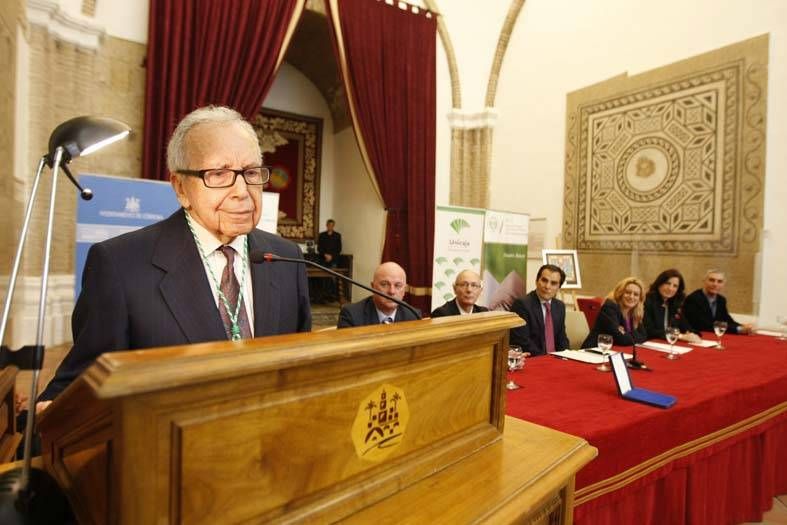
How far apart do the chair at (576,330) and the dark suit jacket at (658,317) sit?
1.67 ft

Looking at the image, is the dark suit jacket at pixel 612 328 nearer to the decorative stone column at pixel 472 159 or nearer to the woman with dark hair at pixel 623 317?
the woman with dark hair at pixel 623 317

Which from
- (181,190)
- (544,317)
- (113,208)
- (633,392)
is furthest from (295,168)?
(181,190)

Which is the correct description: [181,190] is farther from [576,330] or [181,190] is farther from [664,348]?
[576,330]

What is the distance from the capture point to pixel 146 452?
54cm

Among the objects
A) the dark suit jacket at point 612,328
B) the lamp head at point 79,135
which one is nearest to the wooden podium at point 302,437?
the lamp head at point 79,135

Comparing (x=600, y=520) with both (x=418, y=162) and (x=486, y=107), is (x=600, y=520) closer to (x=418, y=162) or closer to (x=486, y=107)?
(x=418, y=162)

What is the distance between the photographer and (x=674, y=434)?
1831mm

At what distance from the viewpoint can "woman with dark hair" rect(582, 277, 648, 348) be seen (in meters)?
3.45

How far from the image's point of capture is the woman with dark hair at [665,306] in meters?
4.01

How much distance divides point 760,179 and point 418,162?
3697mm

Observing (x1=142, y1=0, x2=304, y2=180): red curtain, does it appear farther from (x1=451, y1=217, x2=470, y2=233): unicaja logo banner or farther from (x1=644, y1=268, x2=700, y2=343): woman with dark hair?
(x1=644, y1=268, x2=700, y2=343): woman with dark hair

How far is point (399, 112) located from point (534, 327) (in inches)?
147

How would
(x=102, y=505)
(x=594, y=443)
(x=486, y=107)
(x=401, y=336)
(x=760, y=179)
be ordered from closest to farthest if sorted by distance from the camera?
(x=102, y=505) → (x=401, y=336) → (x=594, y=443) → (x=760, y=179) → (x=486, y=107)

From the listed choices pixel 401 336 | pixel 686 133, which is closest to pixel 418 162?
pixel 686 133
